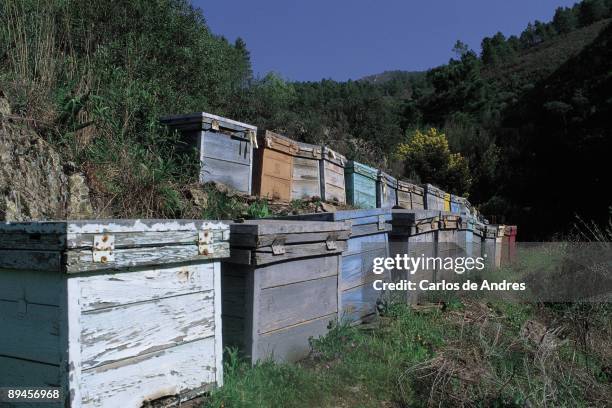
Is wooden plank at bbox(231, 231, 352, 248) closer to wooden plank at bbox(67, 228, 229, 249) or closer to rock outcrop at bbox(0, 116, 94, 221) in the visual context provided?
wooden plank at bbox(67, 228, 229, 249)

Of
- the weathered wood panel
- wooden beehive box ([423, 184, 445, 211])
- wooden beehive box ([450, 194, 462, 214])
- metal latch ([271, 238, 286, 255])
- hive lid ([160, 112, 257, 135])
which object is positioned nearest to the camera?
metal latch ([271, 238, 286, 255])

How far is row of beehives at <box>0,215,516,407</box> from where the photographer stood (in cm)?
232

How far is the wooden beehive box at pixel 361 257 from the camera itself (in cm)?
467

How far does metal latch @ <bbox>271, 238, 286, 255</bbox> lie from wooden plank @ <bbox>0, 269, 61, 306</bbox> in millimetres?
1434

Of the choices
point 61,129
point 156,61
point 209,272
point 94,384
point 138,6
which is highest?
point 138,6

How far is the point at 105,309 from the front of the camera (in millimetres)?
2439

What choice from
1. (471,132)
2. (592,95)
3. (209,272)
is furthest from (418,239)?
(471,132)

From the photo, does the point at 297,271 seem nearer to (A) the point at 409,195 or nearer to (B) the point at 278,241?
(B) the point at 278,241

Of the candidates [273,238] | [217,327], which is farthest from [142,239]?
[273,238]

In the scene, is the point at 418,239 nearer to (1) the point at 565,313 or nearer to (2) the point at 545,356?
(1) the point at 565,313

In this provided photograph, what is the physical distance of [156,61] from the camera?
10125 mm

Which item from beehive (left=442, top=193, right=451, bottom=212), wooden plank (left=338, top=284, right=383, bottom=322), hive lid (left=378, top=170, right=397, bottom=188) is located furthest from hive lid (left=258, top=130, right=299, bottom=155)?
beehive (left=442, top=193, right=451, bottom=212)

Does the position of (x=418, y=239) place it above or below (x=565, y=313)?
above

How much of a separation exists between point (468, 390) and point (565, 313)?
7.49 feet
